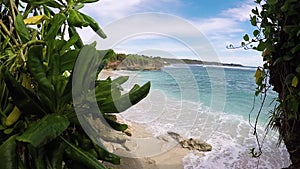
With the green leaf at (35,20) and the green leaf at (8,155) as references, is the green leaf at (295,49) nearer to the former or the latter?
the green leaf at (35,20)

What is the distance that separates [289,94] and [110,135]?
2.53 feet

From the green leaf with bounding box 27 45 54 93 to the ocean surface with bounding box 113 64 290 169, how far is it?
234 millimetres

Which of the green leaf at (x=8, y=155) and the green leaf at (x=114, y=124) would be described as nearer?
the green leaf at (x=8, y=155)

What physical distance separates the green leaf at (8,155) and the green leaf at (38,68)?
0.09 m

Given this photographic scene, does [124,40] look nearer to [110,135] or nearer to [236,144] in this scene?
[110,135]

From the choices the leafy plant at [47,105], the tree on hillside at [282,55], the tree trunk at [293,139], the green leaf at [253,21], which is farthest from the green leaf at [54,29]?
the tree trunk at [293,139]

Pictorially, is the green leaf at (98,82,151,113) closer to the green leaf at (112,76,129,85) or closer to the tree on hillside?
the green leaf at (112,76,129,85)

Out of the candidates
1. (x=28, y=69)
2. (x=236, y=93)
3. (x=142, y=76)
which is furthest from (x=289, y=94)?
(x=236, y=93)

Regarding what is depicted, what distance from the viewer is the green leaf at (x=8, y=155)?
0.41 meters

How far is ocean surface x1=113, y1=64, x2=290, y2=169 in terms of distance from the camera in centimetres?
65

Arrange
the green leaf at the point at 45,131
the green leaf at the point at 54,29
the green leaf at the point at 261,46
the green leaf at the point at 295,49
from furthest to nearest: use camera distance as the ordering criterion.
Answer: the green leaf at the point at 261,46
the green leaf at the point at 295,49
the green leaf at the point at 54,29
the green leaf at the point at 45,131

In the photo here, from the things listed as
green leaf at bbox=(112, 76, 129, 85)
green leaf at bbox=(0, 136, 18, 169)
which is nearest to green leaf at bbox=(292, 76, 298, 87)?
green leaf at bbox=(112, 76, 129, 85)

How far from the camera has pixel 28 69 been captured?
0.45 meters

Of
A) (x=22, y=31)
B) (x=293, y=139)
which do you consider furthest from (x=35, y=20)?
(x=293, y=139)
